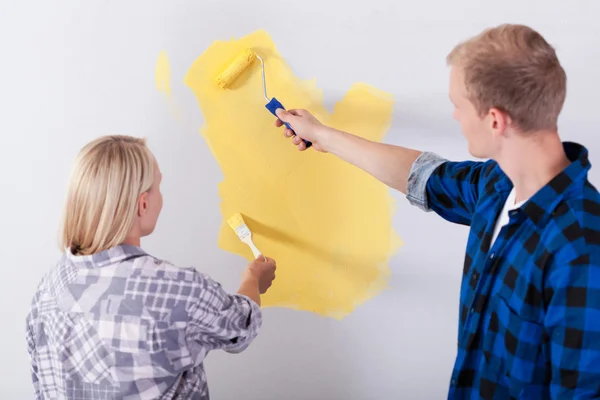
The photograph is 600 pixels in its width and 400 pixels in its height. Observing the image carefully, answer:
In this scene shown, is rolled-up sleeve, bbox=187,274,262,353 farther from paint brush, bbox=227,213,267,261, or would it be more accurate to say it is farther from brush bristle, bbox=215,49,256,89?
brush bristle, bbox=215,49,256,89

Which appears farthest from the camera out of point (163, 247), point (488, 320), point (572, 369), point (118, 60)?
point (163, 247)

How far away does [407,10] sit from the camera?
1109mm

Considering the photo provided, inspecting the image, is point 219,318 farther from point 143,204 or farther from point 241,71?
point 241,71

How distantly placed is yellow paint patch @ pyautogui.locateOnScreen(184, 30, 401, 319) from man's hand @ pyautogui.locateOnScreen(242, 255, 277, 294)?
0.12 meters

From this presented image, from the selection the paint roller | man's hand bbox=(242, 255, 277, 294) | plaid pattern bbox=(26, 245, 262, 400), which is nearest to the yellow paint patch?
the paint roller

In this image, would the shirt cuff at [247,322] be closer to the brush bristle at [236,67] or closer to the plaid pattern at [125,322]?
the plaid pattern at [125,322]

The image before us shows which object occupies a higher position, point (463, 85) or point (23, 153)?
point (463, 85)

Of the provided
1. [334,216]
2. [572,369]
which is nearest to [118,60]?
[334,216]

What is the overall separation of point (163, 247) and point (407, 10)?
741 mm

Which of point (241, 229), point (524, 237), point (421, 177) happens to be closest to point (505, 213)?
point (524, 237)

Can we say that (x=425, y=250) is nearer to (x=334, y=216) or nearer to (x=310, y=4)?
(x=334, y=216)

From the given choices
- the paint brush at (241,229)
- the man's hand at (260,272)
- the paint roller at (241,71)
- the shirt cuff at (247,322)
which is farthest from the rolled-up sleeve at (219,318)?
the paint roller at (241,71)

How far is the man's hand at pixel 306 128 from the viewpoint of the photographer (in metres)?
1.12

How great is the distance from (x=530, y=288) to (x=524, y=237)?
8 cm
